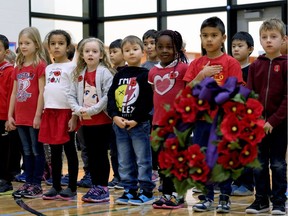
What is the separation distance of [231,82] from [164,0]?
7.28m

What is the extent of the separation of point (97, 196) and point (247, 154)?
2193 mm

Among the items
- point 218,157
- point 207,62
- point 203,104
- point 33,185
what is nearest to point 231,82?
point 203,104

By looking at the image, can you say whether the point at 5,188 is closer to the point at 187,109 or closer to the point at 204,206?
the point at 204,206

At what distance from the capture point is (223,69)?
3889 millimetres

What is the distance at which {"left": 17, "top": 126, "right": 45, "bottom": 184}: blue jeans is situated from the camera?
4.69m

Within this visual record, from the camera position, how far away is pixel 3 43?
5129 mm

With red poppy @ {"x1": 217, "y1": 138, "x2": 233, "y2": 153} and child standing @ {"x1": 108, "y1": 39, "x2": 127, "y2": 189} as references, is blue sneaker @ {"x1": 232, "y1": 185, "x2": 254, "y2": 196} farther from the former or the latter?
red poppy @ {"x1": 217, "y1": 138, "x2": 233, "y2": 153}

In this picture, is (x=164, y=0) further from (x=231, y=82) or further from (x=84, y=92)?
(x=231, y=82)

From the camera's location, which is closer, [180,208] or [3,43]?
[180,208]

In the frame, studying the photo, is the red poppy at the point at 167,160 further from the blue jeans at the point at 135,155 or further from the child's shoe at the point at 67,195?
the child's shoe at the point at 67,195

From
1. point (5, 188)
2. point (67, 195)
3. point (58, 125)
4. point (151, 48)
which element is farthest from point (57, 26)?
point (67, 195)

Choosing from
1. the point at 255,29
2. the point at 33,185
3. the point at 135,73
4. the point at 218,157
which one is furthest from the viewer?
the point at 255,29

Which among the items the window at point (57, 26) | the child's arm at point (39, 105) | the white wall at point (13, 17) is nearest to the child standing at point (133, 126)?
the child's arm at point (39, 105)

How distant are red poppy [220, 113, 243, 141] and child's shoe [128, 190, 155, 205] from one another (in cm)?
193
